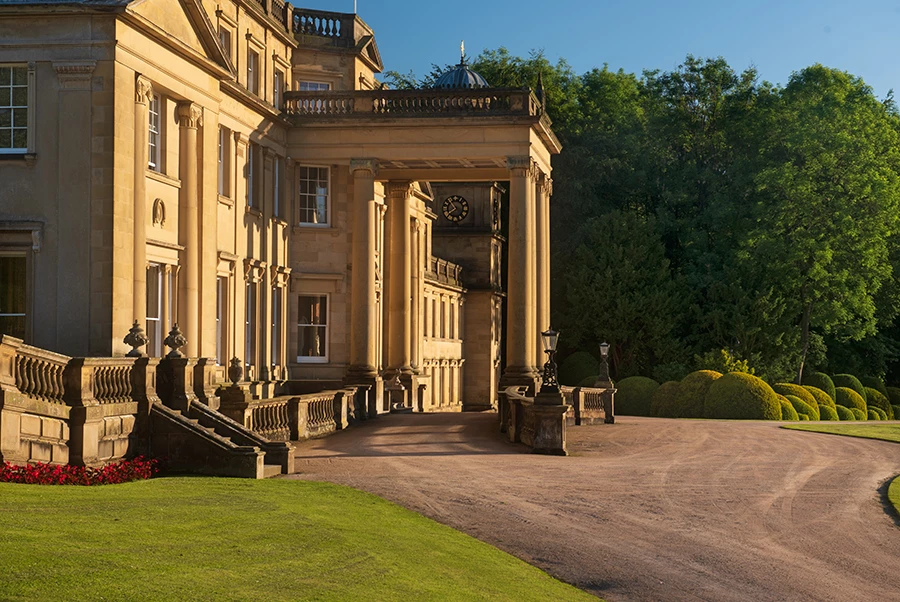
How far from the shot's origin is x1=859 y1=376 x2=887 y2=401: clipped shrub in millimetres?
68125

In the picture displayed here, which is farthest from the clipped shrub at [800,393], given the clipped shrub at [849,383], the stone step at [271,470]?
the stone step at [271,470]

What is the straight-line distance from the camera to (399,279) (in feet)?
154

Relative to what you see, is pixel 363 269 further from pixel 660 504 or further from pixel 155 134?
pixel 660 504

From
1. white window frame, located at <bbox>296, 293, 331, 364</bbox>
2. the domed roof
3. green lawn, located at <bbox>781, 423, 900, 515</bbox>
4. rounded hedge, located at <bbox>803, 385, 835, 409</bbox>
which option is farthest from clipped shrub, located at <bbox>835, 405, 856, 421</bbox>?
A: white window frame, located at <bbox>296, 293, 331, 364</bbox>

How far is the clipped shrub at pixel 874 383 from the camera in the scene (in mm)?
68125

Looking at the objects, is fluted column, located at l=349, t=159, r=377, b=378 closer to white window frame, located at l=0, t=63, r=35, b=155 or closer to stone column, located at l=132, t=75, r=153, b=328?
stone column, located at l=132, t=75, r=153, b=328

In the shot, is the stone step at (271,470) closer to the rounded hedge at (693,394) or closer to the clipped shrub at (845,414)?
the rounded hedge at (693,394)

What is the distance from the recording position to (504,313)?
75438 mm

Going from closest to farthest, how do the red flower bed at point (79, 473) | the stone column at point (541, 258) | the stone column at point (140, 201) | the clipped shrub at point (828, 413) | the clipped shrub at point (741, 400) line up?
the red flower bed at point (79, 473)
the stone column at point (140, 201)
the stone column at point (541, 258)
the clipped shrub at point (741, 400)
the clipped shrub at point (828, 413)

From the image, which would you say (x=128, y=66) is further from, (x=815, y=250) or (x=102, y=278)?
(x=815, y=250)

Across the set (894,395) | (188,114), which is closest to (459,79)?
(188,114)

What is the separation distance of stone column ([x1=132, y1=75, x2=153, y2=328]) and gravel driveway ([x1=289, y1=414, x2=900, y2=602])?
202 inches

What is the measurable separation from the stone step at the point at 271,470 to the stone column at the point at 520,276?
18.7 metres

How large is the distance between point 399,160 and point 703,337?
94.1 feet
